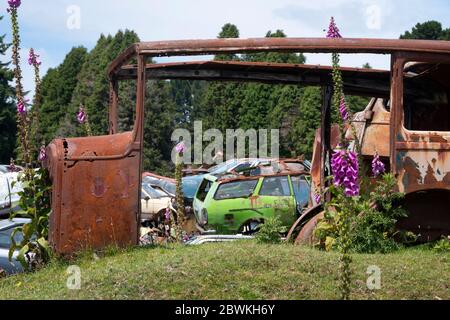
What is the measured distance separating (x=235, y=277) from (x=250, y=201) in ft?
32.8

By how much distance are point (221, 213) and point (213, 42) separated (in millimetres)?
8432

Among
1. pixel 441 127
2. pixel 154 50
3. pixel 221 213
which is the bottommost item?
pixel 221 213

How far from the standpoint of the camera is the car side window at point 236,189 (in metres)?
16.5

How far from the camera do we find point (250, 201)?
16.2 m

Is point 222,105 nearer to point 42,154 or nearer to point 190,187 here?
point 190,187

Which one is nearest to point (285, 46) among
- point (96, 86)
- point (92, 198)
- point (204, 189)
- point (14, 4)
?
point (92, 198)

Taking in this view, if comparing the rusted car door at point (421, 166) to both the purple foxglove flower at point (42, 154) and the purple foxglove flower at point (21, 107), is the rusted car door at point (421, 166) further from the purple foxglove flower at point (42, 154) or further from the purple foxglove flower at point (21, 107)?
the purple foxglove flower at point (21, 107)

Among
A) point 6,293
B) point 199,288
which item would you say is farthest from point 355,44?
point 6,293

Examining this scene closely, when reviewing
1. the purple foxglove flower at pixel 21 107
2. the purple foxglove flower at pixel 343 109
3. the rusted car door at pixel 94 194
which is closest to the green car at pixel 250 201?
the purple foxglove flower at pixel 343 109

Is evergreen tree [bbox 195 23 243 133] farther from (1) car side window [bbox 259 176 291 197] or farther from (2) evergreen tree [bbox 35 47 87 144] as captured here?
(1) car side window [bbox 259 176 291 197]

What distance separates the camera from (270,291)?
601 cm

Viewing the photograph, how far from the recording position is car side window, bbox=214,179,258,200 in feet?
54.0

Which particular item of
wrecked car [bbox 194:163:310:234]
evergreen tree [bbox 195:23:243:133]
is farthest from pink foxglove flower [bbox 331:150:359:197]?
evergreen tree [bbox 195:23:243:133]

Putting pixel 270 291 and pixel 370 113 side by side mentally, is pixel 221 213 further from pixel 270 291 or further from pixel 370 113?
pixel 270 291
